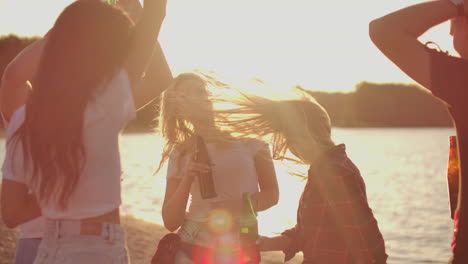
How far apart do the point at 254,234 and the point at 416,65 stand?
2.15 metres

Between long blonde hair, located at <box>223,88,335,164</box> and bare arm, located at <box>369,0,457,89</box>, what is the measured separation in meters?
1.39

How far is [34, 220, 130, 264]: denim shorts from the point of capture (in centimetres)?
315

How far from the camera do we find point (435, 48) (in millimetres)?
3148

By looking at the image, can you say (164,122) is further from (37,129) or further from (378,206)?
(378,206)

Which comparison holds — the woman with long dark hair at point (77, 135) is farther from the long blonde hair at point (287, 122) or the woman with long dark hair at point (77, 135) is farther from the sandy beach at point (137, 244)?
the sandy beach at point (137, 244)

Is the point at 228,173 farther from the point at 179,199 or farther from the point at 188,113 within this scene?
the point at 188,113

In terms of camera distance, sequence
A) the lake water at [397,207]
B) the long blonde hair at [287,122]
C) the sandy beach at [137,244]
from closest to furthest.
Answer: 1. the long blonde hair at [287,122]
2. the sandy beach at [137,244]
3. the lake water at [397,207]

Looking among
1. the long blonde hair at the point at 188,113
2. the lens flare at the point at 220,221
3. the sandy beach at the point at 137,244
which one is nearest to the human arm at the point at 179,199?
the lens flare at the point at 220,221

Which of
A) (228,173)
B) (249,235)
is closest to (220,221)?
(249,235)

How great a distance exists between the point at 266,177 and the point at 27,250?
6.03 ft

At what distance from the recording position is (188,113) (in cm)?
536

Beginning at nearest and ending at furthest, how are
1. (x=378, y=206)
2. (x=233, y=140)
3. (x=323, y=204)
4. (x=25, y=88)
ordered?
(x=25, y=88)
(x=323, y=204)
(x=233, y=140)
(x=378, y=206)

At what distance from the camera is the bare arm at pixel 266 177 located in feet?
17.4

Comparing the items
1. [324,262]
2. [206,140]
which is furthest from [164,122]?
[324,262]
